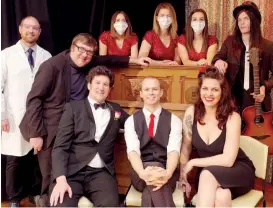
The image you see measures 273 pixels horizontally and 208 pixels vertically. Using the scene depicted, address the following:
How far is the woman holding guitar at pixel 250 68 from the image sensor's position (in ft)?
11.0

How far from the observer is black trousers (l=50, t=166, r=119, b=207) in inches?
100

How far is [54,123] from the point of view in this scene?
2.96m

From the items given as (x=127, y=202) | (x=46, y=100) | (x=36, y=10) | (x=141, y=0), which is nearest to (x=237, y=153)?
(x=127, y=202)

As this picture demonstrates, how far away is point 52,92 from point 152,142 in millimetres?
773

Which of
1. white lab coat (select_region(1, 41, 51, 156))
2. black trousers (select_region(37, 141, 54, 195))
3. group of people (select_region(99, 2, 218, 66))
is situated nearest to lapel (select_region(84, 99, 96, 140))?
black trousers (select_region(37, 141, 54, 195))

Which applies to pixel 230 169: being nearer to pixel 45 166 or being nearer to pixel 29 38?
pixel 45 166

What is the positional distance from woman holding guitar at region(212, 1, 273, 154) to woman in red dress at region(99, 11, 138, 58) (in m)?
0.79

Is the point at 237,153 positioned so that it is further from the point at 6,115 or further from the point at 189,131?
the point at 6,115

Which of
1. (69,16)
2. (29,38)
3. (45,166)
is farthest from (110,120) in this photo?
(69,16)

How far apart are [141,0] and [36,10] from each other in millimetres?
1353

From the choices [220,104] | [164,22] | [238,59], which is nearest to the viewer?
[220,104]

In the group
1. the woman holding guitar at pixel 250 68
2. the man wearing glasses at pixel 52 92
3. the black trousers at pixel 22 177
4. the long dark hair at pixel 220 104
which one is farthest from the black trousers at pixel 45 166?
the woman holding guitar at pixel 250 68

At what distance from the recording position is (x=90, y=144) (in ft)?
8.95

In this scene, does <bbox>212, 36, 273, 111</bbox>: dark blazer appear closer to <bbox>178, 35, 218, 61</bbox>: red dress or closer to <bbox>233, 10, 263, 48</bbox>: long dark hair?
<bbox>233, 10, 263, 48</bbox>: long dark hair
